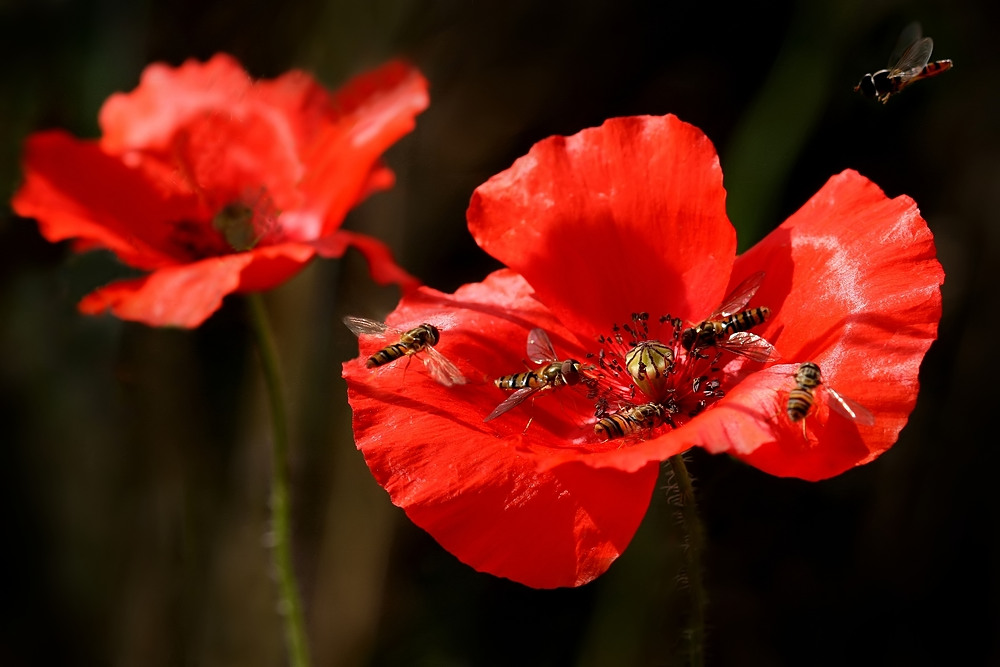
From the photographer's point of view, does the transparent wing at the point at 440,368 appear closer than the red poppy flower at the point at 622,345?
No

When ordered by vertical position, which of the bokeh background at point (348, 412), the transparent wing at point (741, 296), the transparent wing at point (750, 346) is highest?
the transparent wing at point (741, 296)

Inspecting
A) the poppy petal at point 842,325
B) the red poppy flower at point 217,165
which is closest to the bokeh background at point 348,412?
the red poppy flower at point 217,165

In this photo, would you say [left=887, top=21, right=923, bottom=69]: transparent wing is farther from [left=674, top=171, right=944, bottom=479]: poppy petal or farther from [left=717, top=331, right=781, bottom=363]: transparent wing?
[left=717, top=331, right=781, bottom=363]: transparent wing

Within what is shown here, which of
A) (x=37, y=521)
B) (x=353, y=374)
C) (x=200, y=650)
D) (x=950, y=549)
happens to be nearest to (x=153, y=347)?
(x=37, y=521)

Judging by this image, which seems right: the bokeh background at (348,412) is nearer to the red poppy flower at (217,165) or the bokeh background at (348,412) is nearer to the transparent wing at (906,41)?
the red poppy flower at (217,165)

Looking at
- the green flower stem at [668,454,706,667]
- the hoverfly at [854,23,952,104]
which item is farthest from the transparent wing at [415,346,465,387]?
the hoverfly at [854,23,952,104]

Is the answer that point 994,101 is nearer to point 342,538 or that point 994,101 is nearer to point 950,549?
point 950,549
